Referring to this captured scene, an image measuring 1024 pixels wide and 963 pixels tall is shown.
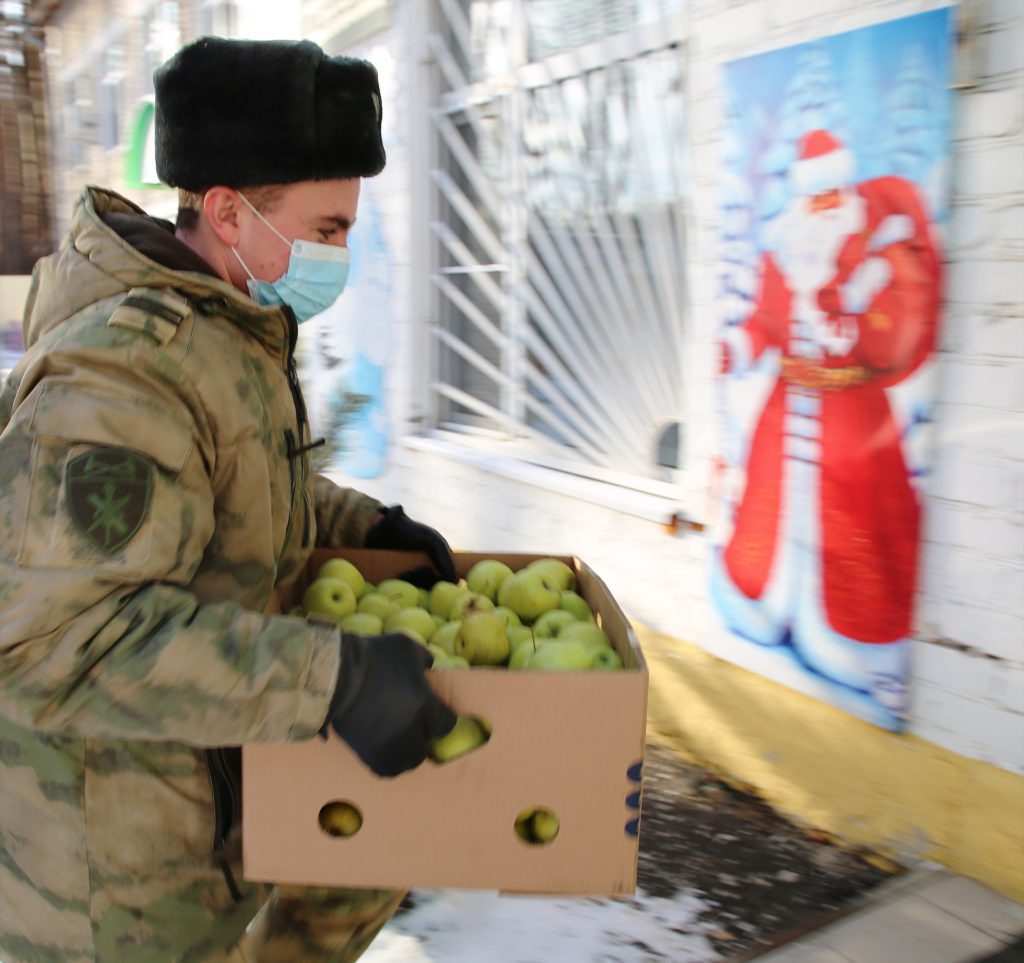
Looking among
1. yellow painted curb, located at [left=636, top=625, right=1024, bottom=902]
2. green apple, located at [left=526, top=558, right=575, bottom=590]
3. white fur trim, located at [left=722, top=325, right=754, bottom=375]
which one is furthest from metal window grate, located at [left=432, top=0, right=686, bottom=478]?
green apple, located at [left=526, top=558, right=575, bottom=590]

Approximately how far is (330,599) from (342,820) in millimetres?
516

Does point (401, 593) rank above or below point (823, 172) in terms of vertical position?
below

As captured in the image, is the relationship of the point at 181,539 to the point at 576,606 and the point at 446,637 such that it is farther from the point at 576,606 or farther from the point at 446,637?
the point at 576,606

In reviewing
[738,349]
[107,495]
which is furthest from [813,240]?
[107,495]

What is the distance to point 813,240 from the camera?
3125 mm

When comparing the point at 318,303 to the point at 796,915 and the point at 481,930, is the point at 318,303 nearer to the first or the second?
the point at 481,930

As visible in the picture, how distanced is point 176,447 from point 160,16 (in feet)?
27.9

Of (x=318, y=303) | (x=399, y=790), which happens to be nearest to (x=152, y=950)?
(x=399, y=790)

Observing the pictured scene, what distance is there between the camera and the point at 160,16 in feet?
28.1

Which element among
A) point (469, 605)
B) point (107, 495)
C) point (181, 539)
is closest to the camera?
point (107, 495)

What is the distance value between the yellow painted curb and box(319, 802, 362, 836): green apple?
6.52ft

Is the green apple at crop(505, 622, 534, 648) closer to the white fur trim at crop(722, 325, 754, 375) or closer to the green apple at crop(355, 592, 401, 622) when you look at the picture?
the green apple at crop(355, 592, 401, 622)

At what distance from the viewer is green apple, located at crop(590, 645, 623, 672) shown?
1.68m

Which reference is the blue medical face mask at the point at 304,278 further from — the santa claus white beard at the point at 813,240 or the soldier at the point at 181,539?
the santa claus white beard at the point at 813,240
